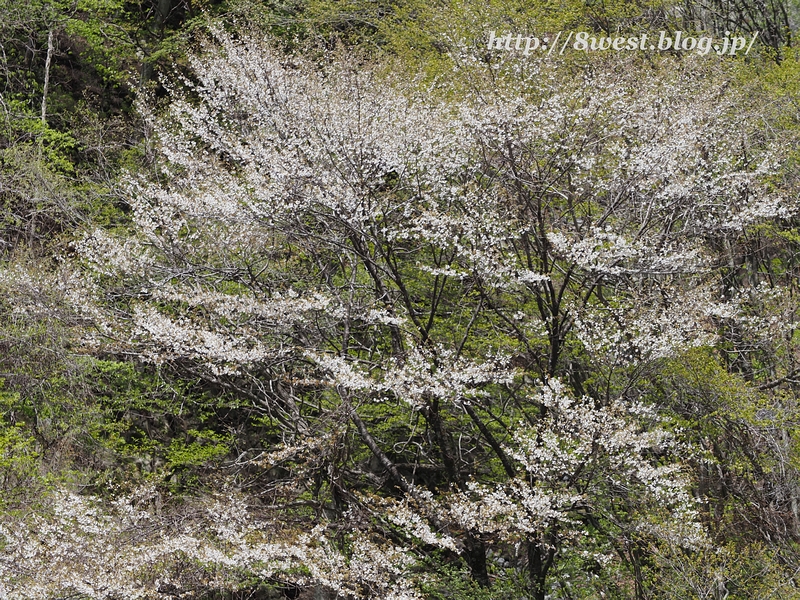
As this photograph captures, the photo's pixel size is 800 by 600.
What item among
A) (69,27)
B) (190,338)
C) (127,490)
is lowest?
(127,490)

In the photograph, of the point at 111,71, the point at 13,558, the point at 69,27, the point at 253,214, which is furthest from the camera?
the point at 111,71

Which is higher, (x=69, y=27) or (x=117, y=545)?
(x=69, y=27)

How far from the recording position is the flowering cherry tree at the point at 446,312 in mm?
8367

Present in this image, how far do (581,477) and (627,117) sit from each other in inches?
166

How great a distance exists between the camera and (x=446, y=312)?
36.8 ft

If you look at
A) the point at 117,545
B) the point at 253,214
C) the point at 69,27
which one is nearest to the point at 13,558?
the point at 117,545

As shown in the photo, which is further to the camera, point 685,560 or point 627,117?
point 627,117

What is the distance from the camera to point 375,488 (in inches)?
432

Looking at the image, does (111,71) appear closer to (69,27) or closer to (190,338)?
(69,27)

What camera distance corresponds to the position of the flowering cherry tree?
8.37 metres

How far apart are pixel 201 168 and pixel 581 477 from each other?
6.76 metres

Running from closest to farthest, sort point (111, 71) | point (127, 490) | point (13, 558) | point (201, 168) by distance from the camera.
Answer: point (13, 558)
point (127, 490)
point (201, 168)
point (111, 71)

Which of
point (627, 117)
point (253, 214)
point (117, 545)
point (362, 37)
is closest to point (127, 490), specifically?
point (117, 545)

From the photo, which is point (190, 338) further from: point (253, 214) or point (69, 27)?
point (69, 27)
